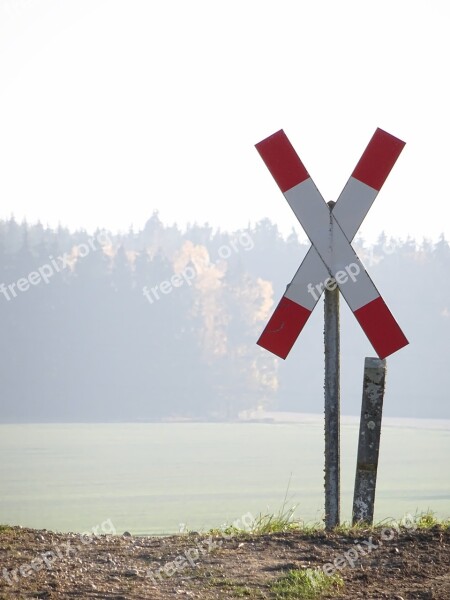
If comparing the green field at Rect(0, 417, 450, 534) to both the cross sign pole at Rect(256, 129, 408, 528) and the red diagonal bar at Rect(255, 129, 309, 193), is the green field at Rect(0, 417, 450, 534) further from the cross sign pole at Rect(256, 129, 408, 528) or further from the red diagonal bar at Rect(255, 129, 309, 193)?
the red diagonal bar at Rect(255, 129, 309, 193)

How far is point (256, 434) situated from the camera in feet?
243

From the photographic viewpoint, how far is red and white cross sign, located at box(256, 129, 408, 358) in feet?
20.7

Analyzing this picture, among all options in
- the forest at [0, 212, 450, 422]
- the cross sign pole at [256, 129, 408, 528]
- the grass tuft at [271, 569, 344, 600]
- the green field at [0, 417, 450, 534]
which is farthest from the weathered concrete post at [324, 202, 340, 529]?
the forest at [0, 212, 450, 422]

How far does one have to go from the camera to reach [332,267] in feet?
21.0

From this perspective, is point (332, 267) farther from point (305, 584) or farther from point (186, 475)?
point (186, 475)

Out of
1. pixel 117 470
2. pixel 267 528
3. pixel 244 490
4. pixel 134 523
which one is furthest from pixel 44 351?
pixel 267 528

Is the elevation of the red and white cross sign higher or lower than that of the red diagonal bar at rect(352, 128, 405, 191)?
lower

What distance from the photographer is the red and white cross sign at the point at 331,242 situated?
20.7ft

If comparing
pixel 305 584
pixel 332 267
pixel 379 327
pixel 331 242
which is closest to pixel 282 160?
pixel 331 242

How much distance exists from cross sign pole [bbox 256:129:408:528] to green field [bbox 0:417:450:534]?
3832mm

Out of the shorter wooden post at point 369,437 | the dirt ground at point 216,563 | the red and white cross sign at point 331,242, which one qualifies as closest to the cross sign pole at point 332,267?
the red and white cross sign at point 331,242

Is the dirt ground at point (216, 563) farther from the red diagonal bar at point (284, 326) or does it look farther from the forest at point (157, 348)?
the forest at point (157, 348)

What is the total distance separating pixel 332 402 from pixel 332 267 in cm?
75

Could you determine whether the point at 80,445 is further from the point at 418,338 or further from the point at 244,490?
the point at 418,338
